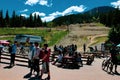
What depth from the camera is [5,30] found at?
390 ft

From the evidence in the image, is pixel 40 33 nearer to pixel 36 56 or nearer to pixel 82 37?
pixel 82 37

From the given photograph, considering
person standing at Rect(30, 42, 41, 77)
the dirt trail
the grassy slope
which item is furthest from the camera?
the grassy slope

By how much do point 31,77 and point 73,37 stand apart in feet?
257

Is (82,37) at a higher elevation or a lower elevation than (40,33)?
lower

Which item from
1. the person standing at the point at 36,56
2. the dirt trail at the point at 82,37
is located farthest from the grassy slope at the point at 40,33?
the person standing at the point at 36,56

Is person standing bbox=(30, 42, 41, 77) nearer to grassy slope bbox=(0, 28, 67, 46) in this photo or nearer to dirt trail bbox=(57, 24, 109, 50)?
dirt trail bbox=(57, 24, 109, 50)

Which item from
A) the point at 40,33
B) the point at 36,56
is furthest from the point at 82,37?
the point at 36,56

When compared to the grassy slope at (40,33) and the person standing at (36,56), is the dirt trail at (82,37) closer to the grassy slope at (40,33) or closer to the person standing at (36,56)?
the grassy slope at (40,33)

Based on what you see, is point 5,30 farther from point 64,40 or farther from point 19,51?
point 19,51

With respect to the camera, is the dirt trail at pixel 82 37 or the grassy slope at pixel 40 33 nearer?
the dirt trail at pixel 82 37

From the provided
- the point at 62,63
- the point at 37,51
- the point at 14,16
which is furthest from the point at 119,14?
the point at 37,51

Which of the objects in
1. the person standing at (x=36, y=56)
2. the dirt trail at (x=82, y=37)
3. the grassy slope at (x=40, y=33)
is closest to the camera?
the person standing at (x=36, y=56)

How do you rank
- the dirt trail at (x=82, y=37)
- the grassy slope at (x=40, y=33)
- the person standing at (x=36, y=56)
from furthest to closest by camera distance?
the grassy slope at (x=40, y=33)
the dirt trail at (x=82, y=37)
the person standing at (x=36, y=56)

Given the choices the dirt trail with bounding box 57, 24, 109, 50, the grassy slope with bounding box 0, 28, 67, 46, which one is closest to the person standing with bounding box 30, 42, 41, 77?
the dirt trail with bounding box 57, 24, 109, 50
